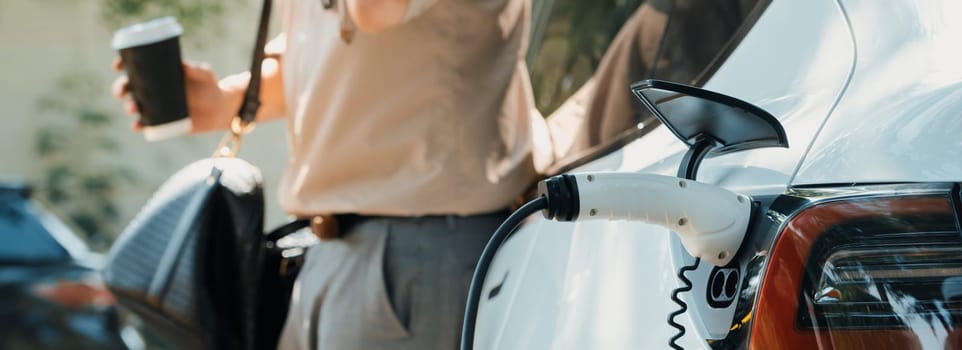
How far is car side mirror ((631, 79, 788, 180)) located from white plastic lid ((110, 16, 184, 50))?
4.26ft

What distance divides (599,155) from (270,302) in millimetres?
905

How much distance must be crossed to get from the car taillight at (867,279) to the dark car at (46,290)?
4767 mm

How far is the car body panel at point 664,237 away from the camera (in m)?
0.94

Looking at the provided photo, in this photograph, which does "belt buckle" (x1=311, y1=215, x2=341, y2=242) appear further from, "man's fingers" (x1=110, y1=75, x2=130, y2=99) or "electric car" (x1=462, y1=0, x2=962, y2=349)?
"electric car" (x1=462, y1=0, x2=962, y2=349)

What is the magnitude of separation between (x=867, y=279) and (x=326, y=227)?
1.27 meters

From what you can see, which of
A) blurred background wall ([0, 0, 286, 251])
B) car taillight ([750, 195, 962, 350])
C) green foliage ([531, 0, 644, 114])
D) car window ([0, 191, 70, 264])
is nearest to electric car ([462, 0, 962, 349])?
car taillight ([750, 195, 962, 350])

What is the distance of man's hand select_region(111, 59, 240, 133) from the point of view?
2.26 metres

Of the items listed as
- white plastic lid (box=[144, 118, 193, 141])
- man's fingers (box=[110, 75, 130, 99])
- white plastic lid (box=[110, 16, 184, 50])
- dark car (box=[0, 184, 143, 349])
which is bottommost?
dark car (box=[0, 184, 143, 349])

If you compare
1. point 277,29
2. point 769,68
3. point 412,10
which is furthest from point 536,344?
point 277,29

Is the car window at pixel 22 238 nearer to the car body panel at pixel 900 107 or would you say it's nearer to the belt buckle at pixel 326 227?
the belt buckle at pixel 326 227

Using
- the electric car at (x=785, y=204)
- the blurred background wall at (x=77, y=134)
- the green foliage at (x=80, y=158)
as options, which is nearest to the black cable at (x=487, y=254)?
the electric car at (x=785, y=204)

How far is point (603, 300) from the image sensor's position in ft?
3.62

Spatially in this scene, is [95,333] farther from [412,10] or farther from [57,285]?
[412,10]

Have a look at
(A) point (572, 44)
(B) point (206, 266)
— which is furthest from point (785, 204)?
(B) point (206, 266)
